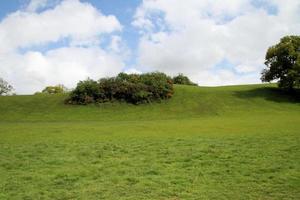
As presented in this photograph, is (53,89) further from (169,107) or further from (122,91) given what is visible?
(169,107)

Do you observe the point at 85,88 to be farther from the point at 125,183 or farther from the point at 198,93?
the point at 125,183

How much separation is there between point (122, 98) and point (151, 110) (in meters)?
7.67

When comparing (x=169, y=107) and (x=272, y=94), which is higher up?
(x=272, y=94)

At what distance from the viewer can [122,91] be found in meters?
73.7

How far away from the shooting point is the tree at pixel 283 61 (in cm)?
7162

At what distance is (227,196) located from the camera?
12.5m

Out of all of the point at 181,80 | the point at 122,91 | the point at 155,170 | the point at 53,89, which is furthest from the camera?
the point at 53,89

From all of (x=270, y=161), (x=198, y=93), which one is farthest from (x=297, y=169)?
(x=198, y=93)

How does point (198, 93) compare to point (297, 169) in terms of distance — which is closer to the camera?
point (297, 169)

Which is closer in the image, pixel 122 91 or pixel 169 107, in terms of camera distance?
pixel 169 107

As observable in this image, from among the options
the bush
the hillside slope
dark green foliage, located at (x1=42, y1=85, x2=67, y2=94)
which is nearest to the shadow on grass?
the hillside slope

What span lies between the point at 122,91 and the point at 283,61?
28583 millimetres

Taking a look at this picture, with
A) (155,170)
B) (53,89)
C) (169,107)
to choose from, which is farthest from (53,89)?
(155,170)

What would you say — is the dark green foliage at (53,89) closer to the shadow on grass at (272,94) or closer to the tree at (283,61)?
the shadow on grass at (272,94)
